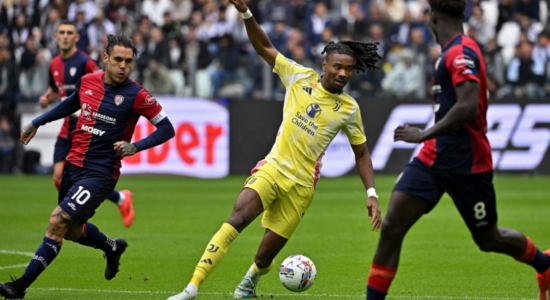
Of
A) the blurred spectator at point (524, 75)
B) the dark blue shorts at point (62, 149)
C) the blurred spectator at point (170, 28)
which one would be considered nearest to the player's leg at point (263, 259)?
the dark blue shorts at point (62, 149)

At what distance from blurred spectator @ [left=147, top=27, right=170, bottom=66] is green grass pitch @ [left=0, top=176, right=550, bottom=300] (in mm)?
4621

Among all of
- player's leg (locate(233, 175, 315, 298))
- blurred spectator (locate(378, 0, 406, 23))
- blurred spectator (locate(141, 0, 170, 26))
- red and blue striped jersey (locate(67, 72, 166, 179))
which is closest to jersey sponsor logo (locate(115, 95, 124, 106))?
red and blue striped jersey (locate(67, 72, 166, 179))

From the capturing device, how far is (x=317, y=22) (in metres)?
22.3

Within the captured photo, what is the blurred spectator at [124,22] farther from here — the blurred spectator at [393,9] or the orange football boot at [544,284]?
the orange football boot at [544,284]

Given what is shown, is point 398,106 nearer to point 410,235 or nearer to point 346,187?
point 346,187

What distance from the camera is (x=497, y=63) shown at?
66.5 ft

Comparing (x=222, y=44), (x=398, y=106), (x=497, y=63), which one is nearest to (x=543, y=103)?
(x=497, y=63)

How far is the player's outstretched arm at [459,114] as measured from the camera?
217 inches

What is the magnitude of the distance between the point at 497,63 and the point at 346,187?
5.16 meters

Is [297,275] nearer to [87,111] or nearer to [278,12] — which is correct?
[87,111]

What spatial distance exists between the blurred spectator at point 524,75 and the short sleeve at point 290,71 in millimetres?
13917

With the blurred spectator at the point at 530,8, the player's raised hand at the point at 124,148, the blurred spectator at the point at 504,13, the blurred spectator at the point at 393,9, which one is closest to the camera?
the player's raised hand at the point at 124,148

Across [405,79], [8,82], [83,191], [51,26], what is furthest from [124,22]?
[83,191]

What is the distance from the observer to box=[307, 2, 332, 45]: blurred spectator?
22122 mm
